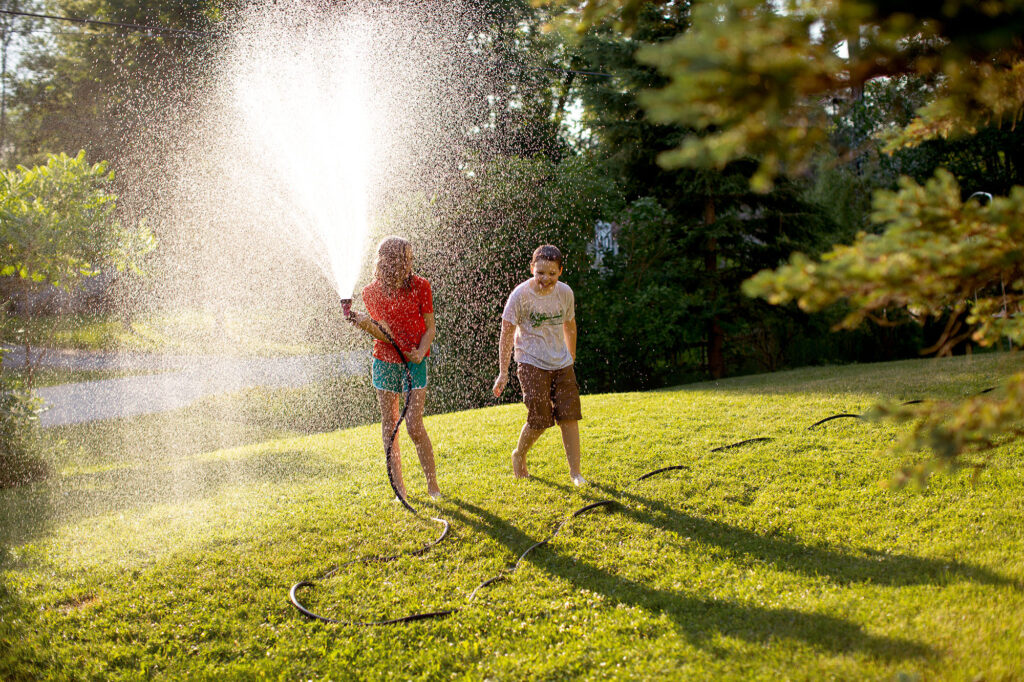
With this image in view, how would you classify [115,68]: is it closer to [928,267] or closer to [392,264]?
[392,264]

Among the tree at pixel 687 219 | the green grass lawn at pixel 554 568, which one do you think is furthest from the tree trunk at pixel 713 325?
the green grass lawn at pixel 554 568

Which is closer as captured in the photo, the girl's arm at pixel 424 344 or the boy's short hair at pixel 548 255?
the girl's arm at pixel 424 344

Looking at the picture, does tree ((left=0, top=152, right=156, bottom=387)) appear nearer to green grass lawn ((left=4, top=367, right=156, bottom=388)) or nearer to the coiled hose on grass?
the coiled hose on grass

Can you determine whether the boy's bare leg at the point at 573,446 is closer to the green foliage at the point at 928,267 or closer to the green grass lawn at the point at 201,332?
the green foliage at the point at 928,267

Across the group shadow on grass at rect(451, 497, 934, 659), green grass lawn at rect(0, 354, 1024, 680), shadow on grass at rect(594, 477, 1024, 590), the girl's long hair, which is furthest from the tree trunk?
shadow on grass at rect(451, 497, 934, 659)

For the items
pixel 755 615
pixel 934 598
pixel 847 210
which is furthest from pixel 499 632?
pixel 847 210

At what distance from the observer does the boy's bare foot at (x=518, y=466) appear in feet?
17.3

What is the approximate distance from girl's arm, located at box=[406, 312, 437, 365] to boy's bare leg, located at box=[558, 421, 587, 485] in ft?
3.36

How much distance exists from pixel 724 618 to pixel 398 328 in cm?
244

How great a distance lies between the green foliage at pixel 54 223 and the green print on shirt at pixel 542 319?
4.02 metres

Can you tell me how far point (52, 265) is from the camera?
6180 millimetres

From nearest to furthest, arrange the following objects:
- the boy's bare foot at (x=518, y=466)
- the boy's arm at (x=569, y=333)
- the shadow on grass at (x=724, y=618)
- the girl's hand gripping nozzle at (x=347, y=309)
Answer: the shadow on grass at (x=724, y=618) → the girl's hand gripping nozzle at (x=347, y=309) → the boy's arm at (x=569, y=333) → the boy's bare foot at (x=518, y=466)

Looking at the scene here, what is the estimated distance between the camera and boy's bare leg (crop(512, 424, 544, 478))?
5.05 metres

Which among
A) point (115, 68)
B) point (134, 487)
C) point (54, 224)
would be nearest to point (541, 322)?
point (134, 487)
